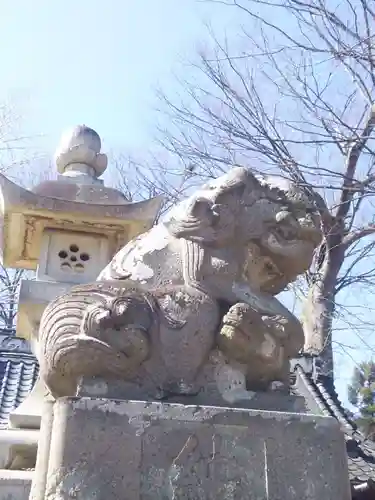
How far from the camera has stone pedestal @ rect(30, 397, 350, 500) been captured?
1433 mm

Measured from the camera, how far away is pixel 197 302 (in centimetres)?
178

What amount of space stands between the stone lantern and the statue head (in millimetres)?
1485

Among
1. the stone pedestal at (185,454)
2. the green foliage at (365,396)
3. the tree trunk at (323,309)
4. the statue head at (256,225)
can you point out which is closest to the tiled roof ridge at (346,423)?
the tree trunk at (323,309)

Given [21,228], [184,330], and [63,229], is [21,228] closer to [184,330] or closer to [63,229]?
[63,229]

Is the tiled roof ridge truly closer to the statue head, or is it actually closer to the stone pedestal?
the statue head

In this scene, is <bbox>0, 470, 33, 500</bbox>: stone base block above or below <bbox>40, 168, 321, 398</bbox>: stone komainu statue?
below

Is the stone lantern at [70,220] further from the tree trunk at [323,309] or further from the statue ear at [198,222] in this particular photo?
the tree trunk at [323,309]

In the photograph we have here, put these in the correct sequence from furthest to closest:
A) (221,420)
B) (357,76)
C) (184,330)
A: (357,76), (184,330), (221,420)

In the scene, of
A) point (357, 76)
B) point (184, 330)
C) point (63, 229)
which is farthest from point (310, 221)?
point (357, 76)

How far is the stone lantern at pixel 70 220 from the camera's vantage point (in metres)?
3.42

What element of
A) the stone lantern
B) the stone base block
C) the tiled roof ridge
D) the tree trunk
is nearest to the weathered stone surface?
the stone base block

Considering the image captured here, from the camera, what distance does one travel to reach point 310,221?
2.04m

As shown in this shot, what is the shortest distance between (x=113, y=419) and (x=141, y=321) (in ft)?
0.97

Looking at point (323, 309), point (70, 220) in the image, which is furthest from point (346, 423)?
point (70, 220)
